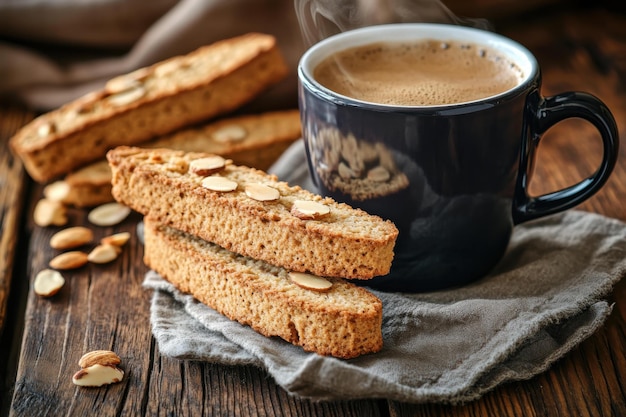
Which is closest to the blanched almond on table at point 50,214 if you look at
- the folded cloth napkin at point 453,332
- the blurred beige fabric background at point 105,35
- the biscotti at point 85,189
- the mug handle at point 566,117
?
the biscotti at point 85,189

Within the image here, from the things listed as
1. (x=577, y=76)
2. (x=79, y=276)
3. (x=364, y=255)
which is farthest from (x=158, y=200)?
(x=577, y=76)

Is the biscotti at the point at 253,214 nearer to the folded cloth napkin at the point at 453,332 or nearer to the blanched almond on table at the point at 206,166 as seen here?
the blanched almond on table at the point at 206,166

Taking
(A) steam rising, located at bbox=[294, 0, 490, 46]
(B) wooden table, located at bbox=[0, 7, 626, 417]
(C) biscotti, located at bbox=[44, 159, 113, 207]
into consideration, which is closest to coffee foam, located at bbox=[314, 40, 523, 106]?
(A) steam rising, located at bbox=[294, 0, 490, 46]

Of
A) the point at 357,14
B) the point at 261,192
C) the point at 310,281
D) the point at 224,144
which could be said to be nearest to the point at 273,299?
the point at 310,281

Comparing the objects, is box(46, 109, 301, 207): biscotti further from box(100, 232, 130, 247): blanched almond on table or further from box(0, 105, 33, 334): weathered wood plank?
box(100, 232, 130, 247): blanched almond on table

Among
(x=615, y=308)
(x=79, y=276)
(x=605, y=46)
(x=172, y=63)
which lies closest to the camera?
(x=615, y=308)

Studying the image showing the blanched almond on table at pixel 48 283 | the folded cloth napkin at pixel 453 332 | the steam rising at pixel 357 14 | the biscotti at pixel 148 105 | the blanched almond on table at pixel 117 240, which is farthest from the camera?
the biscotti at pixel 148 105

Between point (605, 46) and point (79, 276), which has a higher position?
point (79, 276)

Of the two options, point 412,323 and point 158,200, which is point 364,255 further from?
point 158,200
